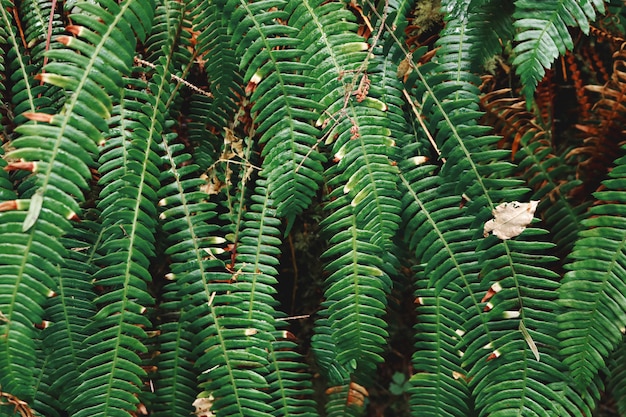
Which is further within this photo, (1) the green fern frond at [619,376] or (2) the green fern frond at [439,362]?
(1) the green fern frond at [619,376]

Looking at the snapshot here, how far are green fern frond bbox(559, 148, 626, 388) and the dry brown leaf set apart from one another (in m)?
0.14

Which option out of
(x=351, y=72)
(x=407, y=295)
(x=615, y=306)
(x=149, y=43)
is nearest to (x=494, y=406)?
(x=615, y=306)

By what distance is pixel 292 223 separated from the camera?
1.06m

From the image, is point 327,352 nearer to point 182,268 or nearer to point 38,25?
point 182,268

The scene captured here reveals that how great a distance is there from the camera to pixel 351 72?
1025mm

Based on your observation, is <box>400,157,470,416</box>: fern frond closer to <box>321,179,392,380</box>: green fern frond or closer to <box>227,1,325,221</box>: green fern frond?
<box>321,179,392,380</box>: green fern frond

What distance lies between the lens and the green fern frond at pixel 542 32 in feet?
3.18

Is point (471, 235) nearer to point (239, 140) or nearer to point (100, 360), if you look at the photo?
point (239, 140)

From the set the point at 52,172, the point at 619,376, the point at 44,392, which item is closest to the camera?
the point at 52,172

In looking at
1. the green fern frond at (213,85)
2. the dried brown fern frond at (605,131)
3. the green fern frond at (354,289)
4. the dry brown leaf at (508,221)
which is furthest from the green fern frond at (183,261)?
the dried brown fern frond at (605,131)

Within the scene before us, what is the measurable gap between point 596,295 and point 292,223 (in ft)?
2.16

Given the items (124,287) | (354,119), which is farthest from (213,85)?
(124,287)

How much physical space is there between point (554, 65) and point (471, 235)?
0.78 meters

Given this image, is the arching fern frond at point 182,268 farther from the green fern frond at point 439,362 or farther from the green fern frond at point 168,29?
the green fern frond at point 439,362
